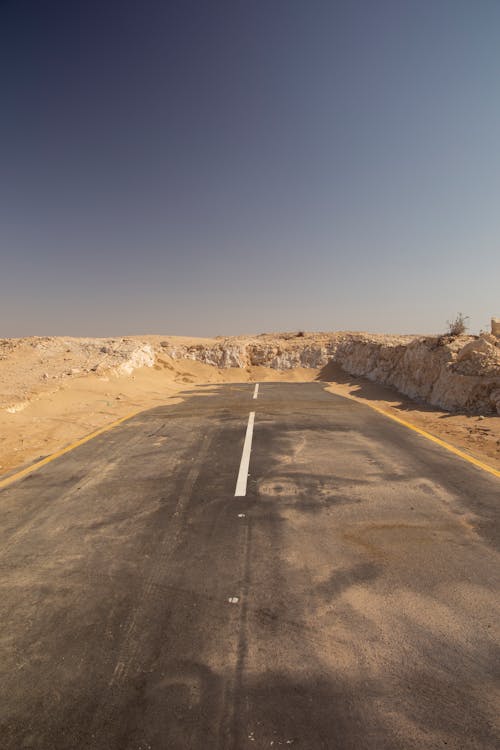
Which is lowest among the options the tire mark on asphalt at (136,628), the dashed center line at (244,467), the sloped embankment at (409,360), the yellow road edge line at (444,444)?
the tire mark on asphalt at (136,628)

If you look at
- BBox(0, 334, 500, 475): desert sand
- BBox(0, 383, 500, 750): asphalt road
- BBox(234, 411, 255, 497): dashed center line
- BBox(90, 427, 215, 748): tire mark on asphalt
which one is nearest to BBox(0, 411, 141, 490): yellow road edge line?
BBox(0, 334, 500, 475): desert sand

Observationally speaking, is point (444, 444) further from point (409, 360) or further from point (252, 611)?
point (409, 360)

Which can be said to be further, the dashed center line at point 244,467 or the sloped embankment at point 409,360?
the sloped embankment at point 409,360

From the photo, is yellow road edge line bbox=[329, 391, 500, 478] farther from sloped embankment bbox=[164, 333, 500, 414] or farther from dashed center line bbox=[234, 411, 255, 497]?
dashed center line bbox=[234, 411, 255, 497]

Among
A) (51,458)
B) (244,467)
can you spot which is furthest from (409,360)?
(51,458)

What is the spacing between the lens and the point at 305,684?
214 centimetres

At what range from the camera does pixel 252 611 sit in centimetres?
272

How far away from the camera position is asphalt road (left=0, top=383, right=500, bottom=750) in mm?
1955

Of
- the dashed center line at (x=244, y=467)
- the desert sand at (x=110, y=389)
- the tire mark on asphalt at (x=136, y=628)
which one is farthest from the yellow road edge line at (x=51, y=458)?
the dashed center line at (x=244, y=467)

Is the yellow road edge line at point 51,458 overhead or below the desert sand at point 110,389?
below

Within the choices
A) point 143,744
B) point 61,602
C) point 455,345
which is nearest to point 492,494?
point 143,744

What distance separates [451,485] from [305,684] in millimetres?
3759

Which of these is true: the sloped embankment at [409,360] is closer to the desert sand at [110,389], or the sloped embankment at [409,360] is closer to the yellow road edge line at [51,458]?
the desert sand at [110,389]

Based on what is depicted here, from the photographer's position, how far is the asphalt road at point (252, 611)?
1.96 metres
